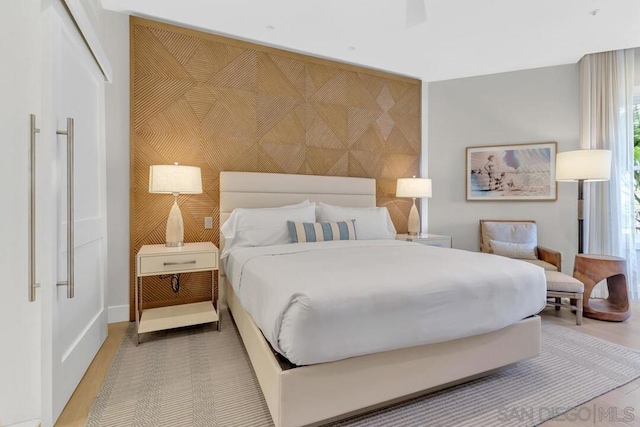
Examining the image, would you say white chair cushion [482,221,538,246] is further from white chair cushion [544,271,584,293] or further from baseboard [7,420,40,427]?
baseboard [7,420,40,427]

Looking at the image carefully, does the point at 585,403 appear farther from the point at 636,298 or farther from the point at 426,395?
the point at 636,298

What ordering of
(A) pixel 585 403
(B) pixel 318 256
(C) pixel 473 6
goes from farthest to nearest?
(C) pixel 473 6 < (B) pixel 318 256 < (A) pixel 585 403

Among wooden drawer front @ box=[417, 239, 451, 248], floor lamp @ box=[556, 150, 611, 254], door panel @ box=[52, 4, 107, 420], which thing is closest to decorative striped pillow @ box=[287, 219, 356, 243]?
wooden drawer front @ box=[417, 239, 451, 248]

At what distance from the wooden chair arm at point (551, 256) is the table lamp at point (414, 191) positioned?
1397mm

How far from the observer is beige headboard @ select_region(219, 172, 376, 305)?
3111mm

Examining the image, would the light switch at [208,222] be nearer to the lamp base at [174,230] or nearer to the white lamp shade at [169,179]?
the lamp base at [174,230]

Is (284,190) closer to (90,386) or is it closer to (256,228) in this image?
(256,228)

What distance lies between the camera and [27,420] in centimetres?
145

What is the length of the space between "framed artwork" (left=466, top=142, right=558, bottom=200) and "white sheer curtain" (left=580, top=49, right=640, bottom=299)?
49 cm

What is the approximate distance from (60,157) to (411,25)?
3089 millimetres

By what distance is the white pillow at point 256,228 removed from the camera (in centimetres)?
275

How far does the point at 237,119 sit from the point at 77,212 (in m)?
1.83

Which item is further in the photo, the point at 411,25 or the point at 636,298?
the point at 636,298

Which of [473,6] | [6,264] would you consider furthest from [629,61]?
[6,264]
